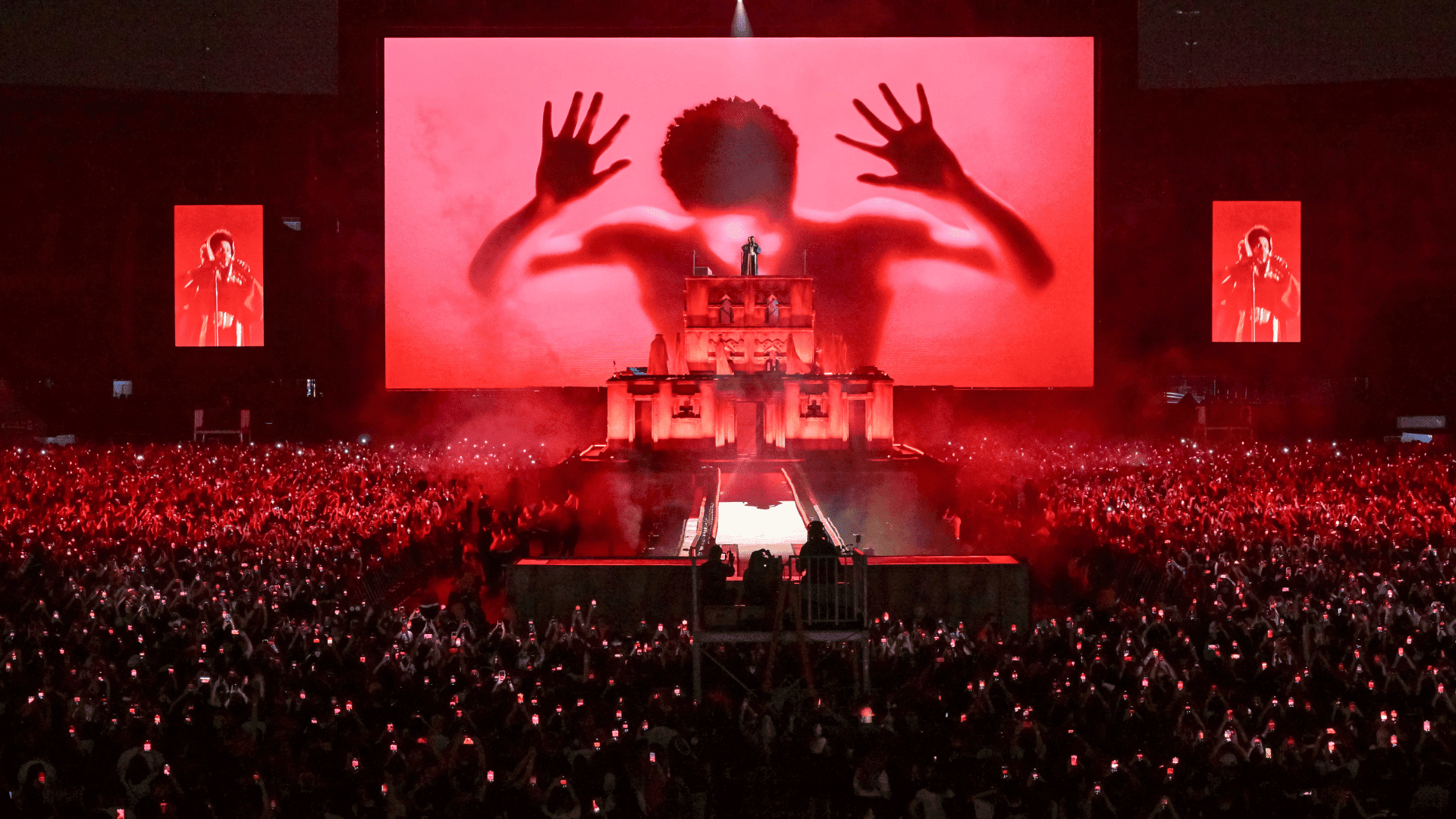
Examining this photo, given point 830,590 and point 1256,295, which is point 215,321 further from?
point 1256,295

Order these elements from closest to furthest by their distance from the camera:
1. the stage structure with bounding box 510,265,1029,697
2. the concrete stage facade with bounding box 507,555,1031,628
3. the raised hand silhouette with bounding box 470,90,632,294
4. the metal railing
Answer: the metal railing
the stage structure with bounding box 510,265,1029,697
the concrete stage facade with bounding box 507,555,1031,628
the raised hand silhouette with bounding box 470,90,632,294

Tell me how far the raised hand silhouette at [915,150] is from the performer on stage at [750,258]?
4412mm

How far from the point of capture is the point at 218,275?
41219mm

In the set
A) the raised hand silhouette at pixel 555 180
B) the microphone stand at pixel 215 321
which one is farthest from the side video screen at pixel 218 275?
the raised hand silhouette at pixel 555 180

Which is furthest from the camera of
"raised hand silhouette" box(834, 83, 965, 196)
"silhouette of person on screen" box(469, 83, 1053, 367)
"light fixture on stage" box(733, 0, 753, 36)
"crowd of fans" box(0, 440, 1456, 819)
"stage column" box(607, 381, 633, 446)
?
"light fixture on stage" box(733, 0, 753, 36)

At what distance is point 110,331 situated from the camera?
41.3 m

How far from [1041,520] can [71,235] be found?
35713 mm

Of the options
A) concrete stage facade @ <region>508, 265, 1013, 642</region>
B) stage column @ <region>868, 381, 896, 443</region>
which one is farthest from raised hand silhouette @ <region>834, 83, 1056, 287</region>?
stage column @ <region>868, 381, 896, 443</region>

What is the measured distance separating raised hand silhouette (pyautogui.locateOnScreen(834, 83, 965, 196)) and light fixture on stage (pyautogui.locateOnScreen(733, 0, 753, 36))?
4.35m

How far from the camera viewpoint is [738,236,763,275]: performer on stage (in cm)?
3884

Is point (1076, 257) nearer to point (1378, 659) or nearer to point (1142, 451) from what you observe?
point (1142, 451)

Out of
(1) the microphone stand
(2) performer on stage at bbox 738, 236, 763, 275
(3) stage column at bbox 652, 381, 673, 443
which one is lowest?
(3) stage column at bbox 652, 381, 673, 443

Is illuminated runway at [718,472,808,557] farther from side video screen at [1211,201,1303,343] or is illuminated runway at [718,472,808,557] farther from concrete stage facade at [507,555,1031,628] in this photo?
side video screen at [1211,201,1303,343]

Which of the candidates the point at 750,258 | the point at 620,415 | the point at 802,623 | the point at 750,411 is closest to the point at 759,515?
the point at 620,415
